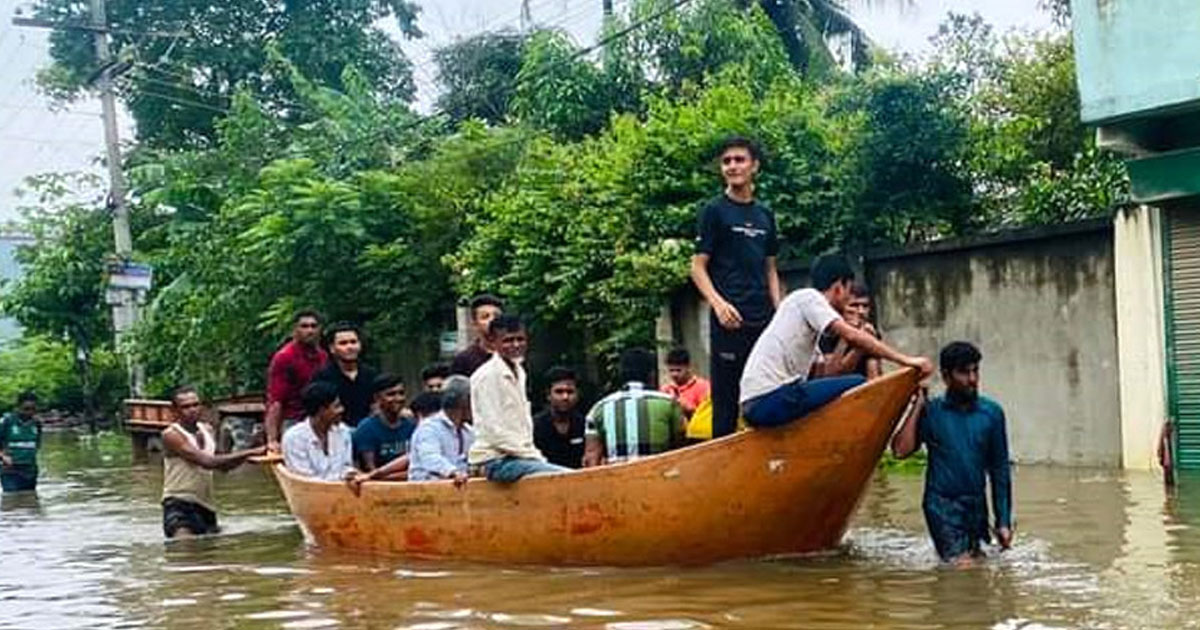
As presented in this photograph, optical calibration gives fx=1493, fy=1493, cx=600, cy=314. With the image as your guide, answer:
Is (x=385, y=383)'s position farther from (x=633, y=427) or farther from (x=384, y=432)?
(x=633, y=427)

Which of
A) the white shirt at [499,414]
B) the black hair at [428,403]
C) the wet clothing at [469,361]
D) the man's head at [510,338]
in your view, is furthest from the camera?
the wet clothing at [469,361]

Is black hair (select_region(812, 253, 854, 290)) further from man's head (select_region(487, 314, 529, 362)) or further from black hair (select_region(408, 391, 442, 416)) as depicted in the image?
black hair (select_region(408, 391, 442, 416))

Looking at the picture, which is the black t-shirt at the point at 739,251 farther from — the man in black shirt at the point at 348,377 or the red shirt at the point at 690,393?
the man in black shirt at the point at 348,377

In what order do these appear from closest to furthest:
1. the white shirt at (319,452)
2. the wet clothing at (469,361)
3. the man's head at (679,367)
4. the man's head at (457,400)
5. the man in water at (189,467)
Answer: the man's head at (457,400) → the man's head at (679,367) → the wet clothing at (469,361) → the white shirt at (319,452) → the man in water at (189,467)

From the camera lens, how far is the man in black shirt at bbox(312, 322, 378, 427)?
413 inches

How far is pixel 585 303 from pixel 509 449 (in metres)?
8.98

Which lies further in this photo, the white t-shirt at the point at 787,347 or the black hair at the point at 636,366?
the black hair at the point at 636,366

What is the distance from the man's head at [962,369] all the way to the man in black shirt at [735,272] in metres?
1.21

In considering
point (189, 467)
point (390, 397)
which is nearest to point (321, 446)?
point (390, 397)

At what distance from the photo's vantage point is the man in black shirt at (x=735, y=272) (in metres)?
8.00

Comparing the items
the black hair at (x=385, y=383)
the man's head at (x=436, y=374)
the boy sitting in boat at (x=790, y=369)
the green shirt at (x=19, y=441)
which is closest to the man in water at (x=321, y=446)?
the black hair at (x=385, y=383)

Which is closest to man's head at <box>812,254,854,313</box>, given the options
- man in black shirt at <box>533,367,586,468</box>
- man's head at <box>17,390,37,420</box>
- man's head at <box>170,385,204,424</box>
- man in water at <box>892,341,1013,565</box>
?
man in water at <box>892,341,1013,565</box>

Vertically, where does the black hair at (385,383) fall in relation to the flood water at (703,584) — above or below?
above

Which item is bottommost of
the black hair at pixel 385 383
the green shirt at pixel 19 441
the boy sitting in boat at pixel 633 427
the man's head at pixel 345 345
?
the green shirt at pixel 19 441
